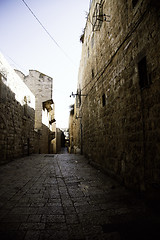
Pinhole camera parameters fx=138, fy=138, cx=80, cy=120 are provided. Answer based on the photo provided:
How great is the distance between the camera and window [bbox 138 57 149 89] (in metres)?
2.88

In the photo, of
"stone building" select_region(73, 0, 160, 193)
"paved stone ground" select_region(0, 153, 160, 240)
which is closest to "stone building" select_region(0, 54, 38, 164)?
"paved stone ground" select_region(0, 153, 160, 240)

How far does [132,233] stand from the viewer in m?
1.78

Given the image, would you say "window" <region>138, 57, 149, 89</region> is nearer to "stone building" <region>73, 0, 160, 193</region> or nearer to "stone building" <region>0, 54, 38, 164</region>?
"stone building" <region>73, 0, 160, 193</region>

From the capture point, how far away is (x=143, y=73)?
9.80 feet

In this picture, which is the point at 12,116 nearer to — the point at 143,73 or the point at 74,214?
the point at 74,214

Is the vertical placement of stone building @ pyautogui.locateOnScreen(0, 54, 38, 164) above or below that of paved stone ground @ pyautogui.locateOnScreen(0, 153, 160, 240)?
above

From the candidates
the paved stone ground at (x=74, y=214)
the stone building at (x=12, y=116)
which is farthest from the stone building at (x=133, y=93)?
the stone building at (x=12, y=116)

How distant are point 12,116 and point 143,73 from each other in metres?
7.66

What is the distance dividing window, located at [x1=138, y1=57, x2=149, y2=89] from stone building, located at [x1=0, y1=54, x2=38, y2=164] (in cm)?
649

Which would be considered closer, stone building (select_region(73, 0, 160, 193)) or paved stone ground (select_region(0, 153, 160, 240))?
paved stone ground (select_region(0, 153, 160, 240))

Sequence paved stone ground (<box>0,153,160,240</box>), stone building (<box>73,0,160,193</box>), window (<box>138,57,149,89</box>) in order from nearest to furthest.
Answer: paved stone ground (<box>0,153,160,240</box>) → stone building (<box>73,0,160,193</box>) → window (<box>138,57,149,89</box>)

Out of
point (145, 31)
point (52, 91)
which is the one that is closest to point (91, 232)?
point (145, 31)

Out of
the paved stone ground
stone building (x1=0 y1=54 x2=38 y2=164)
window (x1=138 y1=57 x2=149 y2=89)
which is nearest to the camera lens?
the paved stone ground

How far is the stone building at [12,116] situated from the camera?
7102 mm
